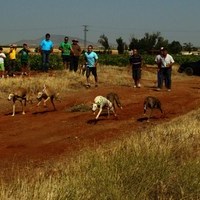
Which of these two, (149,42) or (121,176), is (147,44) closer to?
(149,42)

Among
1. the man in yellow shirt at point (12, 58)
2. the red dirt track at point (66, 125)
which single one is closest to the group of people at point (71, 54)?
the man in yellow shirt at point (12, 58)

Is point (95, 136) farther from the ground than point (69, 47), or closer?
closer

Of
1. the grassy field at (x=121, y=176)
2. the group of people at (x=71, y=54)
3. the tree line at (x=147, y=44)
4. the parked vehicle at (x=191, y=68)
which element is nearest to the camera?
the grassy field at (x=121, y=176)

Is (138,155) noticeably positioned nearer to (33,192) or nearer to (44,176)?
(44,176)

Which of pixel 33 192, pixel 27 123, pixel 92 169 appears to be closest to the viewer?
pixel 33 192

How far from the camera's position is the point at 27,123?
1361 centimetres

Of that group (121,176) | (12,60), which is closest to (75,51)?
(12,60)

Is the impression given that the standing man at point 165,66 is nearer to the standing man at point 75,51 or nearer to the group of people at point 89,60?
the group of people at point 89,60

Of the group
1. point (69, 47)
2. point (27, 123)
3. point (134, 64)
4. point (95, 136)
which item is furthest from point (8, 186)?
point (69, 47)

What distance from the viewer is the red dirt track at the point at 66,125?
1016cm

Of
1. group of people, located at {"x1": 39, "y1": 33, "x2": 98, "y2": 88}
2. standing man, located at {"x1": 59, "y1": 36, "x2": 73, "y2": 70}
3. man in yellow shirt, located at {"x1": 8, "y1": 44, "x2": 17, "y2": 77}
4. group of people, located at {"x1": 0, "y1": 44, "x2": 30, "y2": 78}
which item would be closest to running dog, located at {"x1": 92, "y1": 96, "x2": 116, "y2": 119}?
group of people, located at {"x1": 39, "y1": 33, "x2": 98, "y2": 88}

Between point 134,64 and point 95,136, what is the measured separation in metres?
11.3

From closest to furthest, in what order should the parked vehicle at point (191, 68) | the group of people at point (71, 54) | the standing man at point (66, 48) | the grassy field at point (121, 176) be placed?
the grassy field at point (121, 176), the group of people at point (71, 54), the standing man at point (66, 48), the parked vehicle at point (191, 68)

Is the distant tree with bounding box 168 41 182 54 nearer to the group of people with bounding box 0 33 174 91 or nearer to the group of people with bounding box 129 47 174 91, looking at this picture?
the group of people with bounding box 0 33 174 91
